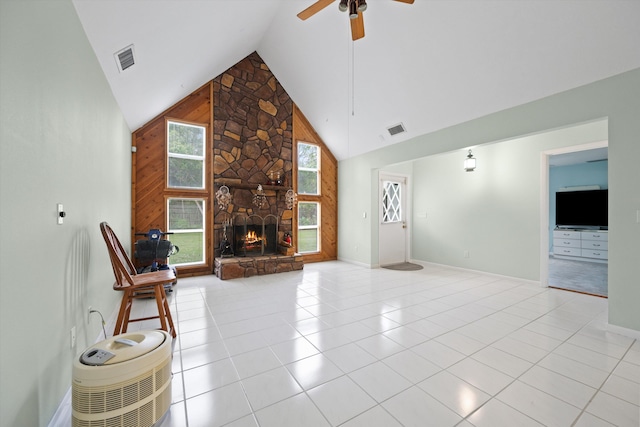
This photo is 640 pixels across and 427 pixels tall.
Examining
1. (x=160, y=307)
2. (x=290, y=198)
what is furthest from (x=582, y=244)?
(x=160, y=307)

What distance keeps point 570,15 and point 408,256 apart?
5.34 m

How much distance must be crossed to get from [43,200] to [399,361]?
2752 mm

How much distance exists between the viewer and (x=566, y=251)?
7281 millimetres

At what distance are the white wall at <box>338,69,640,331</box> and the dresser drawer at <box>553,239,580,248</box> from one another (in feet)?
12.5

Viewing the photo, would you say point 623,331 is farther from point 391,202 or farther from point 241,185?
point 241,185

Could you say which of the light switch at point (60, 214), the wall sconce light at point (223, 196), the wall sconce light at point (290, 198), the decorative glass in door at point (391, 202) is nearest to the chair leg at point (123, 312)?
the light switch at point (60, 214)

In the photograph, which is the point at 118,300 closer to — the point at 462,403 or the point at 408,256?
the point at 462,403

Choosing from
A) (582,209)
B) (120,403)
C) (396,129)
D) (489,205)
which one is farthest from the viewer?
(582,209)

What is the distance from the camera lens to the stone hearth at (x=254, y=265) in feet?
16.5

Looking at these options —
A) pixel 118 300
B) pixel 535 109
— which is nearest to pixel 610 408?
pixel 535 109

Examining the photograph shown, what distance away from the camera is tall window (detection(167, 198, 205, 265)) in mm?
5172

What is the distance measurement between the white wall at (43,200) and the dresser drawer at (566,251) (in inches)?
396

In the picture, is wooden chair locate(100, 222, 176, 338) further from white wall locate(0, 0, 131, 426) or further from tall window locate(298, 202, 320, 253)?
tall window locate(298, 202, 320, 253)

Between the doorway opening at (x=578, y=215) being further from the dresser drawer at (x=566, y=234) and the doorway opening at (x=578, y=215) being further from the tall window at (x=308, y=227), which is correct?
the tall window at (x=308, y=227)
